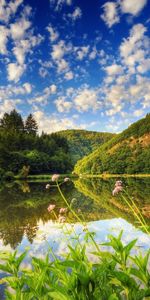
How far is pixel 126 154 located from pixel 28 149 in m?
51.0

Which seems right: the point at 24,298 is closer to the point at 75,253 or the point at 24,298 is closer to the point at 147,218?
the point at 75,253

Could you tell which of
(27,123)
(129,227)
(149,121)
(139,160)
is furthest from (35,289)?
(149,121)

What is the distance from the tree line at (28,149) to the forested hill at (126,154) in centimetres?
2308

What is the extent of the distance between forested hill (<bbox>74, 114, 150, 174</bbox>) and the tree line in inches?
908

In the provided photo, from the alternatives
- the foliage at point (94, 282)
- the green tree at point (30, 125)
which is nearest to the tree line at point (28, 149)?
the green tree at point (30, 125)

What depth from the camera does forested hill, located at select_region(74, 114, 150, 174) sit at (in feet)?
405

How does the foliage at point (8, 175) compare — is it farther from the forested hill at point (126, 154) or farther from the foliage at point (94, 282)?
the foliage at point (94, 282)

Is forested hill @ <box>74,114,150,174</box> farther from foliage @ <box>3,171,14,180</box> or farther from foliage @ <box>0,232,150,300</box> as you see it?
foliage @ <box>0,232,150,300</box>

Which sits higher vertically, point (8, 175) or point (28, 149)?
point (28, 149)

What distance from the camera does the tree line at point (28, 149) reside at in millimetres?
81812

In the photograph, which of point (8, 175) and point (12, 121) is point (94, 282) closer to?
point (8, 175)

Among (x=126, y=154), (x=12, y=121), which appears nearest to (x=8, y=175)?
(x=12, y=121)

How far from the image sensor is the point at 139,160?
12394 centimetres

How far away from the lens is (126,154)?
134 metres
